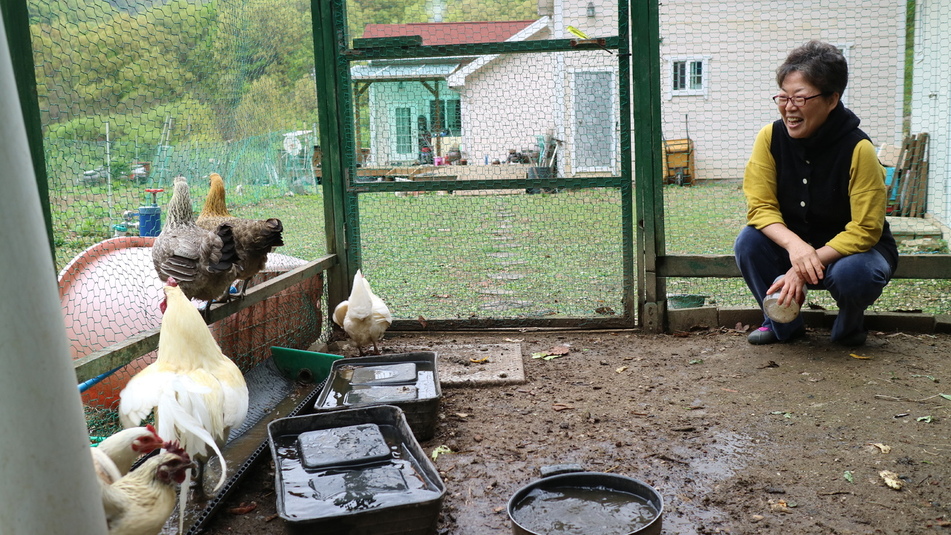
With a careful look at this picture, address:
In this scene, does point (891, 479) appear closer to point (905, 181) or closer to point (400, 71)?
point (905, 181)

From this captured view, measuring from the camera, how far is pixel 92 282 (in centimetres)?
290

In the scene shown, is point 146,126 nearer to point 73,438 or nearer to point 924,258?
point 73,438

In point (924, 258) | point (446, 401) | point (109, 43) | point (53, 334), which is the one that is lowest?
point (446, 401)

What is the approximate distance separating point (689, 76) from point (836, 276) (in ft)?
4.78

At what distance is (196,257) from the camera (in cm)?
290

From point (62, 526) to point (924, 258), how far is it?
14.0 feet

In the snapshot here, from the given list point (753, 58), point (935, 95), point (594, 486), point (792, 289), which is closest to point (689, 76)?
point (753, 58)

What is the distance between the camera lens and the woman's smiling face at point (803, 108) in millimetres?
3379

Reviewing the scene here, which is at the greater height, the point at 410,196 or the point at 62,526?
the point at 410,196

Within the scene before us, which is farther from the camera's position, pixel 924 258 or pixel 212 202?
pixel 924 258

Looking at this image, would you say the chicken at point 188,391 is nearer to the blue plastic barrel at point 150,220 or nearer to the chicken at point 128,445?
the chicken at point 128,445

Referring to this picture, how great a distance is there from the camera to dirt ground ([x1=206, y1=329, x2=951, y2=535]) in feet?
7.16

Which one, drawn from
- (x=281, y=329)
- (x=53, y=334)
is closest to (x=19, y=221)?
(x=53, y=334)

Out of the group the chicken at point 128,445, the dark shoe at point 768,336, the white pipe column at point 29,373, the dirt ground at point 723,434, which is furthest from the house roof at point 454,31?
the white pipe column at point 29,373
